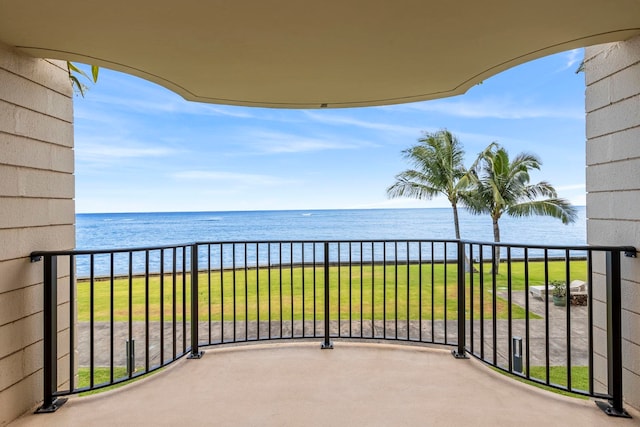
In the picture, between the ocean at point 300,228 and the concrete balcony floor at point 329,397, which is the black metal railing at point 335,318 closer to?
the concrete balcony floor at point 329,397

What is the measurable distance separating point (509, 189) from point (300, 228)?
21337mm

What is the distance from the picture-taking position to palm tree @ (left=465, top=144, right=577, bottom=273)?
38.4ft

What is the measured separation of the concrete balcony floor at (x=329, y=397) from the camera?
1867 millimetres

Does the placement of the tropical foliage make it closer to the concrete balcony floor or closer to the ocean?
the concrete balcony floor

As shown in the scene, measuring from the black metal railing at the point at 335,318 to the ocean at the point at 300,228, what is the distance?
11.6 metres

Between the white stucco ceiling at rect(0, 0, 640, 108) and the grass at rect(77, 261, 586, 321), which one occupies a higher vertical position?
the white stucco ceiling at rect(0, 0, 640, 108)

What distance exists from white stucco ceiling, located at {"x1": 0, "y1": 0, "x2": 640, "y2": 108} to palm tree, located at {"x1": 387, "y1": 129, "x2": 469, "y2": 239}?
11039 mm

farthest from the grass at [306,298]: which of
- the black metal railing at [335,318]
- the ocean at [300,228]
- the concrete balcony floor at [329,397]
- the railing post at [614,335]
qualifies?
the ocean at [300,228]

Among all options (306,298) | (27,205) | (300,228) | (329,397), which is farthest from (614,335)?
(300,228)

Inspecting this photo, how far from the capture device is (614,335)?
1.90 meters

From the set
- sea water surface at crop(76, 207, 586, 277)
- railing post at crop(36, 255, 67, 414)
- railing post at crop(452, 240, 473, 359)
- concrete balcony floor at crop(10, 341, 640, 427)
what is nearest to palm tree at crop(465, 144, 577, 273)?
A: sea water surface at crop(76, 207, 586, 277)

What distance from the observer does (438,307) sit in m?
8.20

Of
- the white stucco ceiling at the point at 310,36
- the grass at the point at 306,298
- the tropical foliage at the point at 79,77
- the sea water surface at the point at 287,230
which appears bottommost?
the grass at the point at 306,298

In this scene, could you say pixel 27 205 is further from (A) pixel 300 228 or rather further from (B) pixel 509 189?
(A) pixel 300 228
